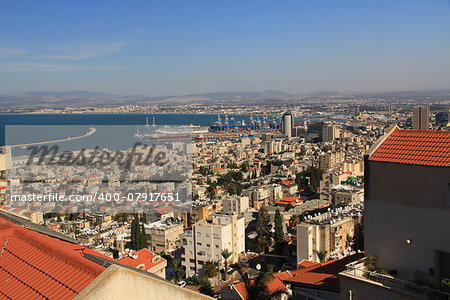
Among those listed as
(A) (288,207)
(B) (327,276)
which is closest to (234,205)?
(A) (288,207)

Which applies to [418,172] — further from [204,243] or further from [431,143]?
[204,243]

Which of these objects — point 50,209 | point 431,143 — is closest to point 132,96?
point 50,209

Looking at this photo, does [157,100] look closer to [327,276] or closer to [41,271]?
[327,276]

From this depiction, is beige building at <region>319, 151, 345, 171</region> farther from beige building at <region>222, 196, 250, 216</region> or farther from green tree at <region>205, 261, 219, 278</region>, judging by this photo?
green tree at <region>205, 261, 219, 278</region>

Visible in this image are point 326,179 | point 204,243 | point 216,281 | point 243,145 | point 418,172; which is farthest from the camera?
point 243,145

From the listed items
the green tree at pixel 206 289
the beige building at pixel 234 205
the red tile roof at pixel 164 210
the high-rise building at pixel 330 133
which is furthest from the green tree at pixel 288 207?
the high-rise building at pixel 330 133
